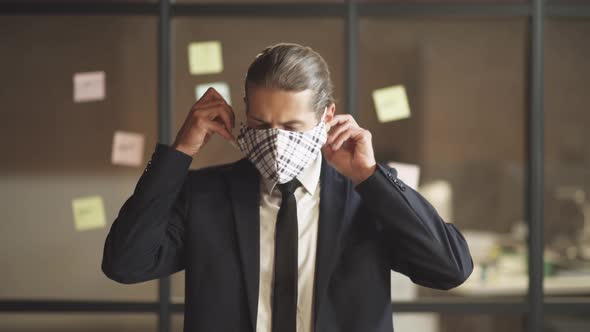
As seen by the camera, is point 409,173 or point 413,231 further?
point 409,173

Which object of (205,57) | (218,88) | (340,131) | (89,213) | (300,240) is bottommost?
(89,213)

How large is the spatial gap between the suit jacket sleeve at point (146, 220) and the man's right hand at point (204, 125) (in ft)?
0.10

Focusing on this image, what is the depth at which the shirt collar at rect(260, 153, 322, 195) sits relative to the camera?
1.54 meters

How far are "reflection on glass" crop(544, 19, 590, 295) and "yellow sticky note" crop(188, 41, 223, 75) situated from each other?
1354 mm

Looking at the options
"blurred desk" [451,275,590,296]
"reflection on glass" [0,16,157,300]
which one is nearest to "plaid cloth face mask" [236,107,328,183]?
"reflection on glass" [0,16,157,300]

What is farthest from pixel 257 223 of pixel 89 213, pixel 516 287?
pixel 516 287

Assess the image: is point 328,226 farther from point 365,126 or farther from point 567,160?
point 567,160

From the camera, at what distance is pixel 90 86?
2.74 meters

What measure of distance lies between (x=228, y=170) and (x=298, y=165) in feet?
0.68

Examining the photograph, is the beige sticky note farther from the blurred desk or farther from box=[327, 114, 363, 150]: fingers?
box=[327, 114, 363, 150]: fingers

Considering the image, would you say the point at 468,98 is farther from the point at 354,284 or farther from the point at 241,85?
the point at 354,284

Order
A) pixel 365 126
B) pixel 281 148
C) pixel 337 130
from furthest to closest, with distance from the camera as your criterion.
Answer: pixel 365 126 → pixel 337 130 → pixel 281 148

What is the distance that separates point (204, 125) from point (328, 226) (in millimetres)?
358

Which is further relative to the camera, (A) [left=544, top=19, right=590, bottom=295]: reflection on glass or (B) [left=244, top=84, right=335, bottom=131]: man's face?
(A) [left=544, top=19, right=590, bottom=295]: reflection on glass
